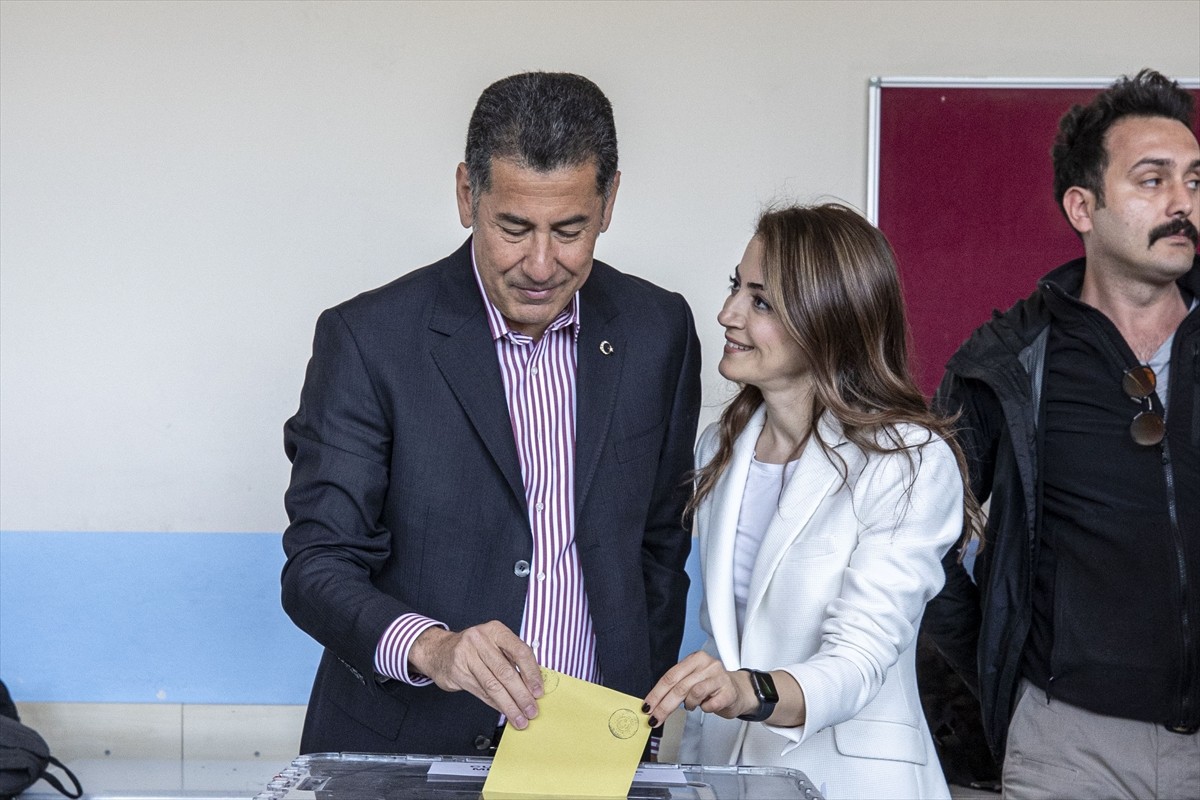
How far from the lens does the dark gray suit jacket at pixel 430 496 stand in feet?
6.27

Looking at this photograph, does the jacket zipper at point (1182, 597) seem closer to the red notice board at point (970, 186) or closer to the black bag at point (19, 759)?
the red notice board at point (970, 186)

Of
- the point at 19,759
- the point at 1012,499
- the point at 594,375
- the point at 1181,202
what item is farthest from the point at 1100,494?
the point at 19,759

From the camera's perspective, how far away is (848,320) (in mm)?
2082

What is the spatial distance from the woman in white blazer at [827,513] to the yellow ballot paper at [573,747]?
30 centimetres

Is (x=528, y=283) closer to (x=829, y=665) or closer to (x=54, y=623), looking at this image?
(x=829, y=665)

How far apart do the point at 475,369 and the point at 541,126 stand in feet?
1.27

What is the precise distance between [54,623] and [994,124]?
10.0 feet

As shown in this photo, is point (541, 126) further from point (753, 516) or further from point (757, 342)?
point (753, 516)

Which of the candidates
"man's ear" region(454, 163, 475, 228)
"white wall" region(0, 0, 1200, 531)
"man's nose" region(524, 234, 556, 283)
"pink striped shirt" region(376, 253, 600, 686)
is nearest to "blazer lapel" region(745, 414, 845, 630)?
"pink striped shirt" region(376, 253, 600, 686)

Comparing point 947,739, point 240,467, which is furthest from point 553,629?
point 240,467

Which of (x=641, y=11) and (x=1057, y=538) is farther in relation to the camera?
(x=641, y=11)

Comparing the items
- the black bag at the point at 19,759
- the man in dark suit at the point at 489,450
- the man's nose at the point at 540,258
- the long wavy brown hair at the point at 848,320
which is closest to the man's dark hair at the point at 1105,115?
the long wavy brown hair at the point at 848,320

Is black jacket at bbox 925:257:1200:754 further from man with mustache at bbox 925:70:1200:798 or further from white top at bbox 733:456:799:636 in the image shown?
white top at bbox 733:456:799:636

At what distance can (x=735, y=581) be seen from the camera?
7.00 ft
